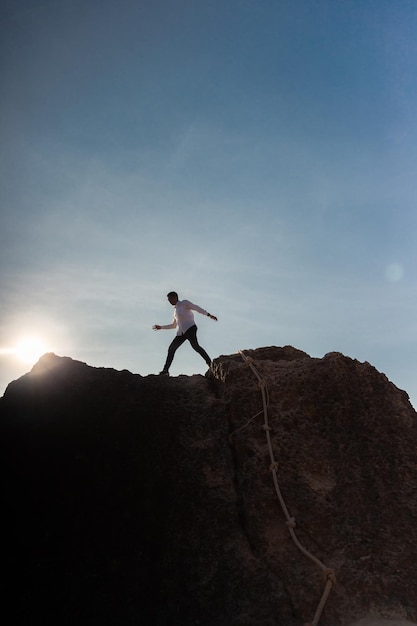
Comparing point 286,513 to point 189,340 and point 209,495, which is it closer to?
point 209,495

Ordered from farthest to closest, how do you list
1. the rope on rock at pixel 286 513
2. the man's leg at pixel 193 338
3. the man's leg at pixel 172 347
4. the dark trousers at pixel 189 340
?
1. the man's leg at pixel 193 338
2. the dark trousers at pixel 189 340
3. the man's leg at pixel 172 347
4. the rope on rock at pixel 286 513

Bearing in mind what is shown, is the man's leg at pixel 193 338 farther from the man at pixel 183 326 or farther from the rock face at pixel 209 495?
the rock face at pixel 209 495

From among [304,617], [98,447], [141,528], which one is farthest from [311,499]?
[98,447]

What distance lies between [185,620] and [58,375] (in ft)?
10.3

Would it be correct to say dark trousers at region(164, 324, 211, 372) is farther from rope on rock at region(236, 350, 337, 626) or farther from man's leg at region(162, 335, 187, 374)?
rope on rock at region(236, 350, 337, 626)

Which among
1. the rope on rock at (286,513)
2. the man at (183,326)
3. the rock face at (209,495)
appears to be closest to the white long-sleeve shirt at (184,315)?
the man at (183,326)

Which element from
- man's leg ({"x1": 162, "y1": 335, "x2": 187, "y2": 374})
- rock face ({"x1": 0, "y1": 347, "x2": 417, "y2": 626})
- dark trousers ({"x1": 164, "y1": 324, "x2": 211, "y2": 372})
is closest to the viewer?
rock face ({"x1": 0, "y1": 347, "x2": 417, "y2": 626})

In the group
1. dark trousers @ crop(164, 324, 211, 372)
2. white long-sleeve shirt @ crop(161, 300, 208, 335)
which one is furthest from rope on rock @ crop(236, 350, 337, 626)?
white long-sleeve shirt @ crop(161, 300, 208, 335)

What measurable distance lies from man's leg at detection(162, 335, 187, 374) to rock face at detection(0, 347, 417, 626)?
159 centimetres

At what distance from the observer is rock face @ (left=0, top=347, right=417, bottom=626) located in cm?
412

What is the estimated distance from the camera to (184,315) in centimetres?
833

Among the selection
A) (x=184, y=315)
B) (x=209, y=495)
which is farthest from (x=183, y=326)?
(x=209, y=495)

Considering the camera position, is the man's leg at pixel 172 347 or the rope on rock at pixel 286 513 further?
the man's leg at pixel 172 347

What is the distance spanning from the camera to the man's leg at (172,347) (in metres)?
7.84
